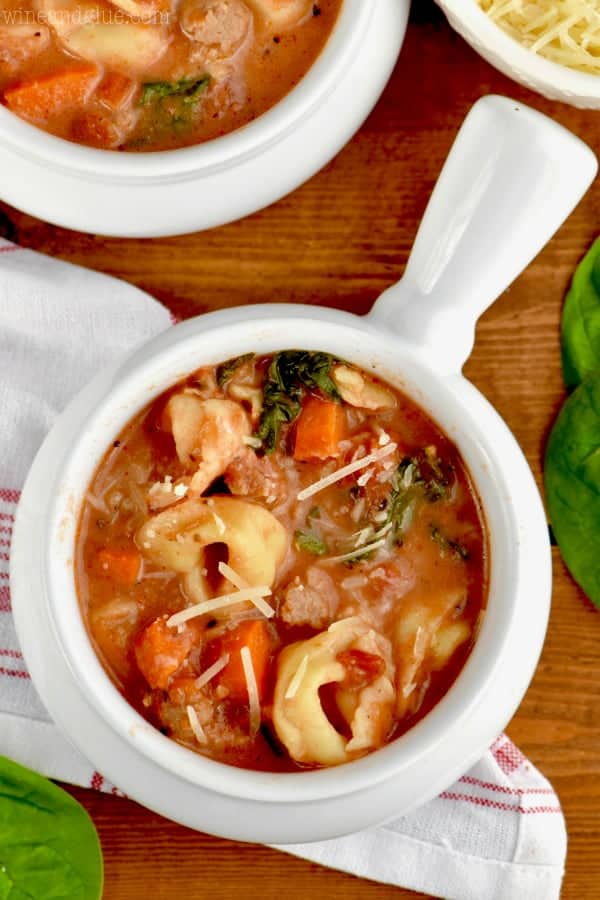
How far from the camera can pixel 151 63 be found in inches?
80.8

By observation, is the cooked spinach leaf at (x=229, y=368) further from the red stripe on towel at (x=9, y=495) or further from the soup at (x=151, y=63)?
the red stripe on towel at (x=9, y=495)

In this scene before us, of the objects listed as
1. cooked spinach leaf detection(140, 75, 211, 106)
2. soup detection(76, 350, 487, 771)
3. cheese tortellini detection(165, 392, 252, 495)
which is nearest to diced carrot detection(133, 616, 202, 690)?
soup detection(76, 350, 487, 771)

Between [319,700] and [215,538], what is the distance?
284 millimetres

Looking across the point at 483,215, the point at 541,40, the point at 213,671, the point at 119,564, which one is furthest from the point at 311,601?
the point at 541,40

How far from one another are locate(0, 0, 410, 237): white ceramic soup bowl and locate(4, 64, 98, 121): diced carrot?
6 centimetres

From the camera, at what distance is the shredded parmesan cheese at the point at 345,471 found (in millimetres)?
1906

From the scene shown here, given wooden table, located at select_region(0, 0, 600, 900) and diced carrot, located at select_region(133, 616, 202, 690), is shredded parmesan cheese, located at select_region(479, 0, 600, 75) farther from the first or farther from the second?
diced carrot, located at select_region(133, 616, 202, 690)

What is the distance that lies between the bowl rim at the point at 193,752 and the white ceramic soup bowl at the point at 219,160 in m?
0.26

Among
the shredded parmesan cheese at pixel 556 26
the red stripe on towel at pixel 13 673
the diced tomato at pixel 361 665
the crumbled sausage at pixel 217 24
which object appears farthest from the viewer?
the red stripe on towel at pixel 13 673

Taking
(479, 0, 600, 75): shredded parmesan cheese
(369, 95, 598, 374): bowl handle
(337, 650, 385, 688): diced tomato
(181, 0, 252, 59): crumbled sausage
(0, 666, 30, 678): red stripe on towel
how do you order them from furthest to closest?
(0, 666, 30, 678): red stripe on towel, (479, 0, 600, 75): shredded parmesan cheese, (181, 0, 252, 59): crumbled sausage, (337, 650, 385, 688): diced tomato, (369, 95, 598, 374): bowl handle

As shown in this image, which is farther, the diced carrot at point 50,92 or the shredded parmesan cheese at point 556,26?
the shredded parmesan cheese at point 556,26

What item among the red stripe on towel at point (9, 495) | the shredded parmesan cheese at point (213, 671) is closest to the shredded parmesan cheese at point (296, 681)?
the shredded parmesan cheese at point (213, 671)

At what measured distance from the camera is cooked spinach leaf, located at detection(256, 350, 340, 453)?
6.31ft

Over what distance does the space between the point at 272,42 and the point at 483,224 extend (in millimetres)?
517
